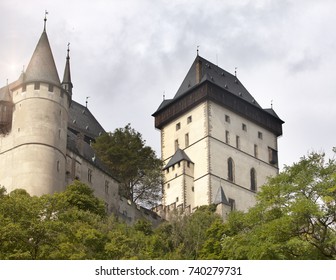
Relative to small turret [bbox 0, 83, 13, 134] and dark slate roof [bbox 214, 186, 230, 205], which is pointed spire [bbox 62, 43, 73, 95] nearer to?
dark slate roof [bbox 214, 186, 230, 205]

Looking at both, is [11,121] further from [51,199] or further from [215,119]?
[215,119]

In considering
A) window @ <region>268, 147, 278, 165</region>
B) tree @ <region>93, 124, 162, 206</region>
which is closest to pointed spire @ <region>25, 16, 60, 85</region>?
tree @ <region>93, 124, 162, 206</region>

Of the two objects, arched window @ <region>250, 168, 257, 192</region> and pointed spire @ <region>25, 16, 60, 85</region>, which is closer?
pointed spire @ <region>25, 16, 60, 85</region>

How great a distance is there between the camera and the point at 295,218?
33.1 m

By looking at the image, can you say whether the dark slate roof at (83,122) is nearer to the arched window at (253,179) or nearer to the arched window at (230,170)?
the arched window at (230,170)

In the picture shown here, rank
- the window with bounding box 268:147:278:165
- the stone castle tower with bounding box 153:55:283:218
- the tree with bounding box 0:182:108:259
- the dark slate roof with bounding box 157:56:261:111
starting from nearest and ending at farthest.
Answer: the tree with bounding box 0:182:108:259
the stone castle tower with bounding box 153:55:283:218
the dark slate roof with bounding box 157:56:261:111
the window with bounding box 268:147:278:165

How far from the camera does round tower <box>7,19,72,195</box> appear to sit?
186ft

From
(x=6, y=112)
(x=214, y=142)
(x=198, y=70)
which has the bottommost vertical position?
(x=6, y=112)

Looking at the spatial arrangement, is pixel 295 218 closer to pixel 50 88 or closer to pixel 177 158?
pixel 50 88

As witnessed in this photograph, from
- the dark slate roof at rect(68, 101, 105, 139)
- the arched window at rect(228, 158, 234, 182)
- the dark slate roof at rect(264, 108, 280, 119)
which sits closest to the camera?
the dark slate roof at rect(68, 101, 105, 139)

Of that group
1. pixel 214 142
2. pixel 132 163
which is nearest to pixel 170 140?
pixel 214 142

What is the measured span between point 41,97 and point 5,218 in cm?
2457

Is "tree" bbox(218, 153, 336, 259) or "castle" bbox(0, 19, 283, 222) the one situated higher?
"castle" bbox(0, 19, 283, 222)

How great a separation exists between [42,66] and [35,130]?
5267mm
